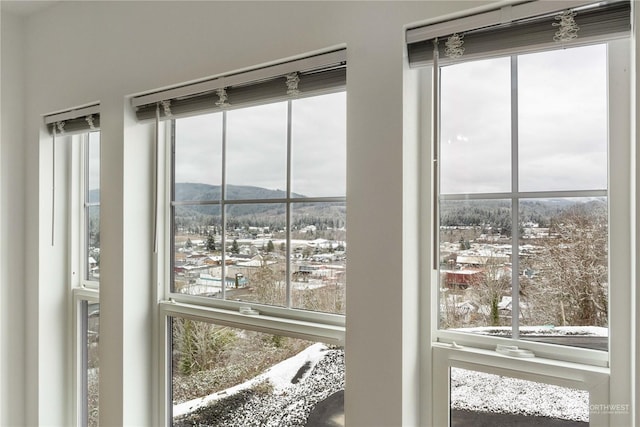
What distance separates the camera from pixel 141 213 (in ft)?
6.18

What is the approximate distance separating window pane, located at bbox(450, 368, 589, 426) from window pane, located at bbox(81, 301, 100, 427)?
5.86ft

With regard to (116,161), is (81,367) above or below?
below

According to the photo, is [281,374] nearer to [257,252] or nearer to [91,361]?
[257,252]

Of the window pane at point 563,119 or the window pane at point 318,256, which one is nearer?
the window pane at point 563,119

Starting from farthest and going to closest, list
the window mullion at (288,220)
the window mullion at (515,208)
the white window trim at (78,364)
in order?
the white window trim at (78,364) < the window mullion at (288,220) < the window mullion at (515,208)

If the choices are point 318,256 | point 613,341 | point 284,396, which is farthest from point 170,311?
point 613,341

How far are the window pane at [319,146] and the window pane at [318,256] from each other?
0.21 feet

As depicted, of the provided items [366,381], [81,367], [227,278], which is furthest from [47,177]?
[366,381]

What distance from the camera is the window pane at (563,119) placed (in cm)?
107

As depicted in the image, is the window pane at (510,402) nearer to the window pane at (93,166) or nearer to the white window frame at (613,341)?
the white window frame at (613,341)

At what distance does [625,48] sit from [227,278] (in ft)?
4.81

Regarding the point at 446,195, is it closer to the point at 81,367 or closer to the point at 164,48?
the point at 164,48

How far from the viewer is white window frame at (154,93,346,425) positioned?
60.0 inches

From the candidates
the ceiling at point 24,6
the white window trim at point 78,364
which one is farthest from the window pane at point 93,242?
the ceiling at point 24,6
